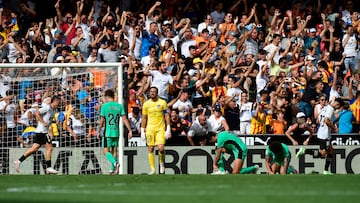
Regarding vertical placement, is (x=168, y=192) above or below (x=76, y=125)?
below

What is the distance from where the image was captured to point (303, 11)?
92.6ft

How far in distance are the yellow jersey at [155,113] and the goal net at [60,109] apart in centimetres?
64

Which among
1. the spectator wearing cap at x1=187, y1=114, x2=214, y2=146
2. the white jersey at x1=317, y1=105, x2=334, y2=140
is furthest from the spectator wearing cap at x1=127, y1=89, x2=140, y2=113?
the white jersey at x1=317, y1=105, x2=334, y2=140

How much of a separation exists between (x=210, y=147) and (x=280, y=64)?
3.81m

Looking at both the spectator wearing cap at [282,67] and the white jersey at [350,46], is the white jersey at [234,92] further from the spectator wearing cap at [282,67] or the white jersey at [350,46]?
the white jersey at [350,46]

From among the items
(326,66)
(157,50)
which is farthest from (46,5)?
(326,66)

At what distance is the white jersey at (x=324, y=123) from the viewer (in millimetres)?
22763

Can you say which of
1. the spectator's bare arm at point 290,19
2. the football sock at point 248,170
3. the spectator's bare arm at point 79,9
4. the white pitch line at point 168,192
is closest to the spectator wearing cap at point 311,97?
the spectator's bare arm at point 290,19

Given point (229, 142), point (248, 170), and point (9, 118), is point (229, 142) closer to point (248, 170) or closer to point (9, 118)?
point (248, 170)

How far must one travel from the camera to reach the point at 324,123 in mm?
22891

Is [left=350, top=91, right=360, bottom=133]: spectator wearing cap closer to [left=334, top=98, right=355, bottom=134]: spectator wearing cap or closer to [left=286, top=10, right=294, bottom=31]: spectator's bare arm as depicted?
[left=334, top=98, right=355, bottom=134]: spectator wearing cap

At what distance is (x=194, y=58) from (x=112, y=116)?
4942 millimetres

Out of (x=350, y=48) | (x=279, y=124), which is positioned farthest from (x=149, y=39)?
(x=350, y=48)

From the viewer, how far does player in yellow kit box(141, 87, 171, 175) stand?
22.3m
